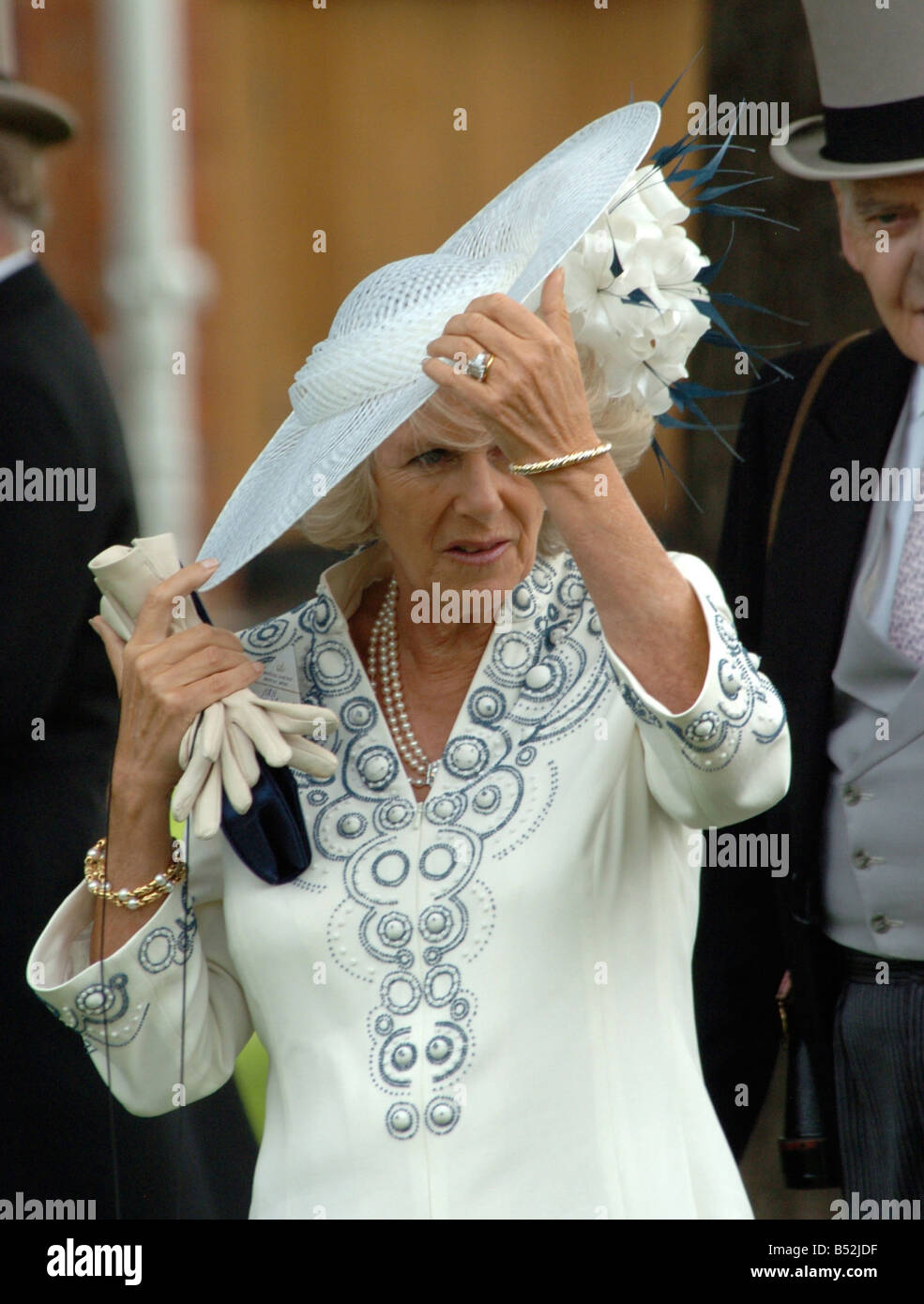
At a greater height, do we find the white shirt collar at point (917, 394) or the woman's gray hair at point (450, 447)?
the white shirt collar at point (917, 394)

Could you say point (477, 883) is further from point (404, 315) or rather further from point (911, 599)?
point (911, 599)

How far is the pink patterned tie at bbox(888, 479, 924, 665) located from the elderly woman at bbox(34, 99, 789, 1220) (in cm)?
47

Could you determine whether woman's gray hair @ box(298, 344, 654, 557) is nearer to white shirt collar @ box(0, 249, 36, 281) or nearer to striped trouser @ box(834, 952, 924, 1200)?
striped trouser @ box(834, 952, 924, 1200)

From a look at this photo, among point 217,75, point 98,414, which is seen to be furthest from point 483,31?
point 98,414

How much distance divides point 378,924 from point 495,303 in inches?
26.1

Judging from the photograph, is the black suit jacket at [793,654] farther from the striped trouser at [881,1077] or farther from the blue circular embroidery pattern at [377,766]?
the blue circular embroidery pattern at [377,766]

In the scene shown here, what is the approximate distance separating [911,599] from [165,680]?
975mm

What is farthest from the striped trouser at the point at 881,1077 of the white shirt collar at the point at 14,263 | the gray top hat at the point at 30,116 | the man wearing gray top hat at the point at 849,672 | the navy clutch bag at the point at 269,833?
the gray top hat at the point at 30,116

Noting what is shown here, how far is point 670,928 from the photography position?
1.87m

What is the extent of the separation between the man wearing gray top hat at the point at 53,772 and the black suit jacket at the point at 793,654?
89cm

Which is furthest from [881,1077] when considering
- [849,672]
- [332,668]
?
[332,668]

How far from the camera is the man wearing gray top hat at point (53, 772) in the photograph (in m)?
2.66

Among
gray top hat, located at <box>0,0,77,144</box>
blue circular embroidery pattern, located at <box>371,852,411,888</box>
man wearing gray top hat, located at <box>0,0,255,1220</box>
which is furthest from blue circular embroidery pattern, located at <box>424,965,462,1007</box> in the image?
gray top hat, located at <box>0,0,77,144</box>

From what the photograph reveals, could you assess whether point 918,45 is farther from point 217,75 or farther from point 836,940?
point 217,75
